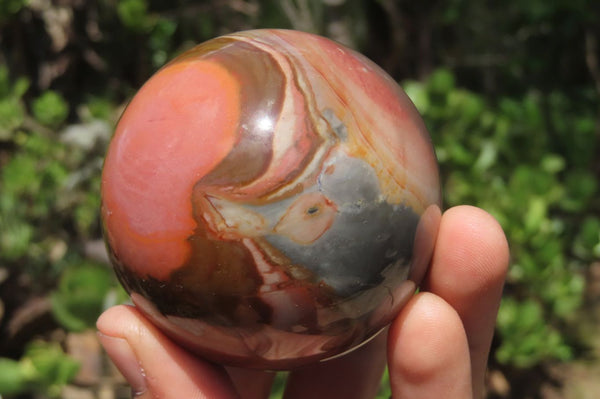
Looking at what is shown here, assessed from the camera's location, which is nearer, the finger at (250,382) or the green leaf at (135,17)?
the finger at (250,382)

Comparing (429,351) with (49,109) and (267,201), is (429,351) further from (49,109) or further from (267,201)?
(49,109)

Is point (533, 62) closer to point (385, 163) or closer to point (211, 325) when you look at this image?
point (385, 163)

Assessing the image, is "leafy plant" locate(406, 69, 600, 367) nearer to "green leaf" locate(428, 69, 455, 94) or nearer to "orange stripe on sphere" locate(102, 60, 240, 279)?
"green leaf" locate(428, 69, 455, 94)

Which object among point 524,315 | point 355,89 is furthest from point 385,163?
point 524,315

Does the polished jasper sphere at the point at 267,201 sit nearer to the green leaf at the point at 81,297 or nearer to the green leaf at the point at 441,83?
the green leaf at the point at 81,297

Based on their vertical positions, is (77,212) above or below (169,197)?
below

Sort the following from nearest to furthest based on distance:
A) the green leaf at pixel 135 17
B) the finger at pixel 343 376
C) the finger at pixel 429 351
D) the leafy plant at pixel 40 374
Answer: the finger at pixel 429 351 → the finger at pixel 343 376 → the leafy plant at pixel 40 374 → the green leaf at pixel 135 17

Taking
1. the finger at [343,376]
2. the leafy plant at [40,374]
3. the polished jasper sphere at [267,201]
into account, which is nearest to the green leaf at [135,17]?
the leafy plant at [40,374]
